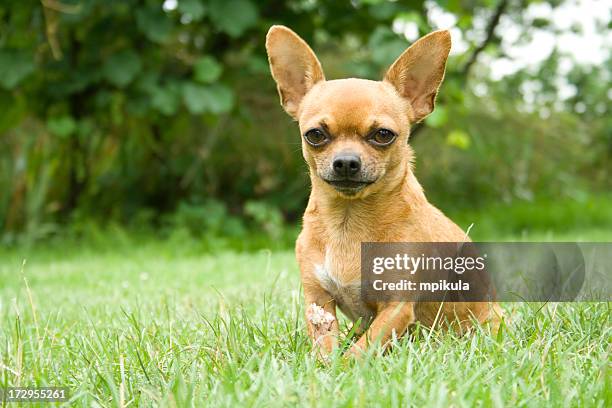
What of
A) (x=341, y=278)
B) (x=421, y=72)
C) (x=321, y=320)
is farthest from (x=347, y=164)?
(x=421, y=72)

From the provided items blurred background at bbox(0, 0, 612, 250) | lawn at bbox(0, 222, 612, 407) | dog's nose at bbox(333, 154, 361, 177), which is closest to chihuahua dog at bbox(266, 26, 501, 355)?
dog's nose at bbox(333, 154, 361, 177)

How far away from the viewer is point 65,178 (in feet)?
25.8

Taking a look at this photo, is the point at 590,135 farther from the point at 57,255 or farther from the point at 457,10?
the point at 57,255

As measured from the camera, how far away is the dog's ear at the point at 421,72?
2504 millimetres

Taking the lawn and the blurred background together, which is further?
the blurred background

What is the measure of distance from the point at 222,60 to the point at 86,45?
4.12 ft

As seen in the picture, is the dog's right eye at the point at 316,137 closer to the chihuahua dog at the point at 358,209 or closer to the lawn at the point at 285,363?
the chihuahua dog at the point at 358,209

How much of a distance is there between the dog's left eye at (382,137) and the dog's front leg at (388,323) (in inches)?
19.9

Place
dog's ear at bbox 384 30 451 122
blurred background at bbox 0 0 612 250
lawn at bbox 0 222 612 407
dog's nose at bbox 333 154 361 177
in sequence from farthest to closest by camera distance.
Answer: blurred background at bbox 0 0 612 250, dog's ear at bbox 384 30 451 122, dog's nose at bbox 333 154 361 177, lawn at bbox 0 222 612 407

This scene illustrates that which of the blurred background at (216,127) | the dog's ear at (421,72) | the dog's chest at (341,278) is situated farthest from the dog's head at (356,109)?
the blurred background at (216,127)

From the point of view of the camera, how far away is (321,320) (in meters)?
2.09

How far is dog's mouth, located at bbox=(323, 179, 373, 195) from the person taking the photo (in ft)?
7.32

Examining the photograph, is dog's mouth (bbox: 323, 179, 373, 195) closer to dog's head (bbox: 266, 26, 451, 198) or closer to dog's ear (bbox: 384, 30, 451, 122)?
dog's head (bbox: 266, 26, 451, 198)

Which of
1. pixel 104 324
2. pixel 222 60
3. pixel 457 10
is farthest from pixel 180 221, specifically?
pixel 104 324
